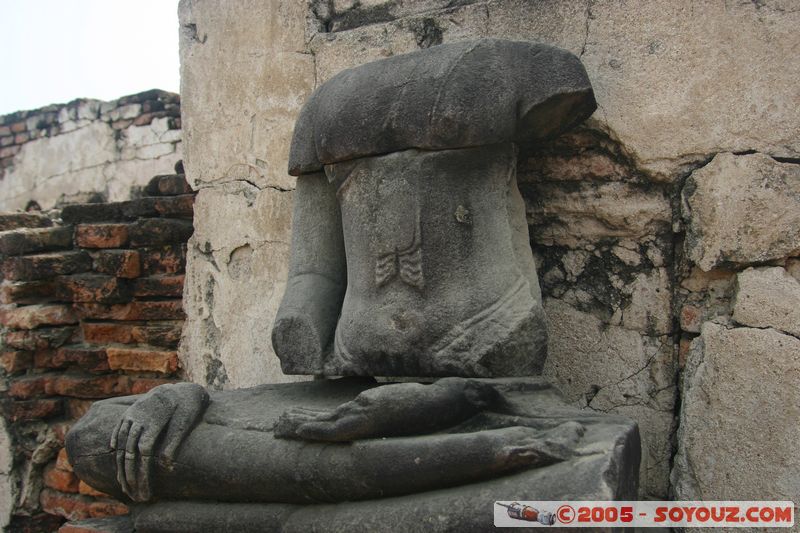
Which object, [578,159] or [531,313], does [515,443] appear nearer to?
[531,313]

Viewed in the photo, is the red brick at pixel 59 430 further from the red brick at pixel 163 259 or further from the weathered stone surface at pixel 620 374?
the weathered stone surface at pixel 620 374

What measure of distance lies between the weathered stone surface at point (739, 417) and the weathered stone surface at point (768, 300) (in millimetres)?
28

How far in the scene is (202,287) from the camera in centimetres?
321

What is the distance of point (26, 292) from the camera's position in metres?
3.51

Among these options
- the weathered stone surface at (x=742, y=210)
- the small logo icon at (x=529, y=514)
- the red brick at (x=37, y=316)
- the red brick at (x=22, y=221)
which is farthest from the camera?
the red brick at (x=22, y=221)

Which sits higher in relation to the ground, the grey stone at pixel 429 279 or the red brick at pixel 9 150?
the red brick at pixel 9 150

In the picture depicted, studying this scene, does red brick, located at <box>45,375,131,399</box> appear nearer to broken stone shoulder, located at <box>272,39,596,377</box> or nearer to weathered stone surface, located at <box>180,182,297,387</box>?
weathered stone surface, located at <box>180,182,297,387</box>

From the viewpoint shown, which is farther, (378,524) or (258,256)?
(258,256)

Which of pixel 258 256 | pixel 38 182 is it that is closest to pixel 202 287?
pixel 258 256

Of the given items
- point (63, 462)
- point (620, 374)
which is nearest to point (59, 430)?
point (63, 462)

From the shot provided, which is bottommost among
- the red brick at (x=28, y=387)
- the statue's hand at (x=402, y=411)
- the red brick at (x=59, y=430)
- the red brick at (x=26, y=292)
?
the red brick at (x=59, y=430)

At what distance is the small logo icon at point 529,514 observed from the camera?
155 cm

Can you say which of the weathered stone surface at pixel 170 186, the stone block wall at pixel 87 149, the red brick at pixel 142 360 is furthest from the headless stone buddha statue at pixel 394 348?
the stone block wall at pixel 87 149

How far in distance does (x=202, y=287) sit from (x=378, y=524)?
172cm
